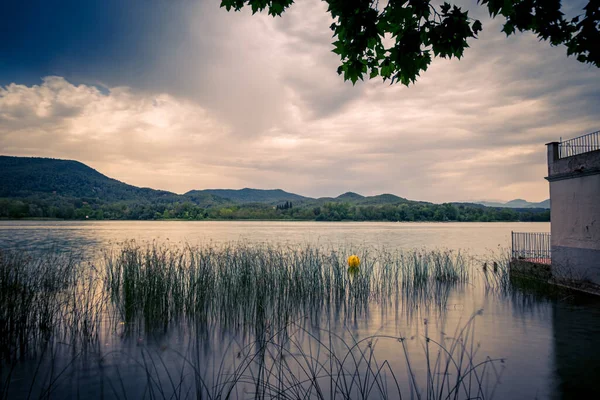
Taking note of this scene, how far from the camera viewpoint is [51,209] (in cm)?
7575

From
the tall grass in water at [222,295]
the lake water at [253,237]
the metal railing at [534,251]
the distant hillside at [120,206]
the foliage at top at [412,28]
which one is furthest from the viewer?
the distant hillside at [120,206]

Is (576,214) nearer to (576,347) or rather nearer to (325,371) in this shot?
(576,347)

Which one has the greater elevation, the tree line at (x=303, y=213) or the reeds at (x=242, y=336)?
the tree line at (x=303, y=213)

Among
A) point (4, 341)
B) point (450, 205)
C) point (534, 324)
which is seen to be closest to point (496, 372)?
point (534, 324)

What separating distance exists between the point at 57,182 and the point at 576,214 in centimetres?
11139

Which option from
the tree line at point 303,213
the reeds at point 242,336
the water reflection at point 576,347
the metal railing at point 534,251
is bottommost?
the water reflection at point 576,347

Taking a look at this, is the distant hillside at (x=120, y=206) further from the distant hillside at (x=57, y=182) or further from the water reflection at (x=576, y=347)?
the water reflection at (x=576, y=347)

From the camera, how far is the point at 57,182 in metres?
96.5

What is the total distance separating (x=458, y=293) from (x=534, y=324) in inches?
125

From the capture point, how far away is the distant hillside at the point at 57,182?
276 feet

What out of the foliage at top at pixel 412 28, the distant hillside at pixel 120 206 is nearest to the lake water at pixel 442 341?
the foliage at top at pixel 412 28


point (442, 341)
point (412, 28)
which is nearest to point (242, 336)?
point (442, 341)

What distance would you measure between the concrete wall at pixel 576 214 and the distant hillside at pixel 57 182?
95.7m

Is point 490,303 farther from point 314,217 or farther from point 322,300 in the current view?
point 314,217
